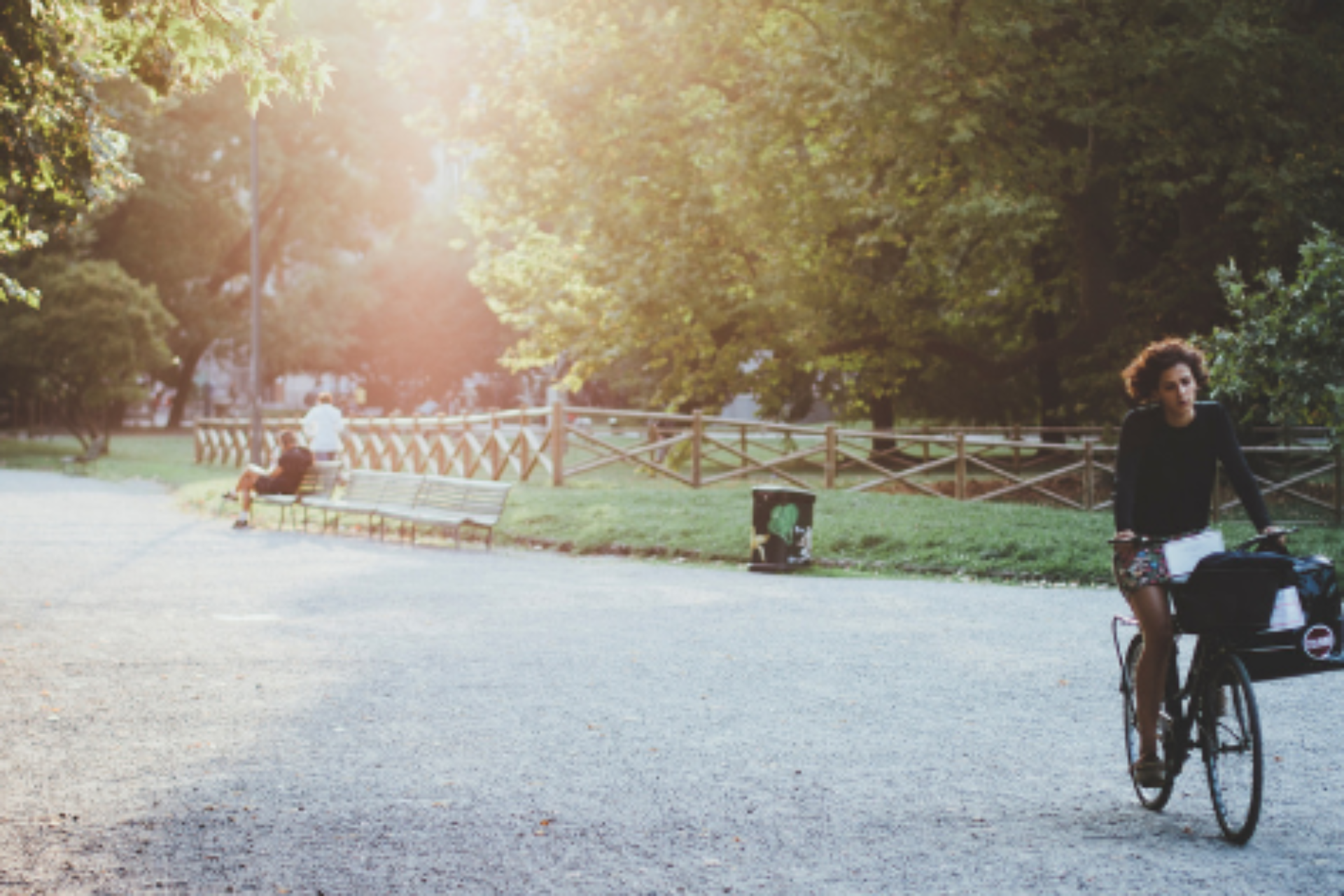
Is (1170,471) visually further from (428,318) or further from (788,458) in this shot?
(428,318)

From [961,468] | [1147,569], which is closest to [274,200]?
[961,468]

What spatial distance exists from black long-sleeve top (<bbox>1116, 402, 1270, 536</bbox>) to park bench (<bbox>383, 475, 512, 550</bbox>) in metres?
11.9

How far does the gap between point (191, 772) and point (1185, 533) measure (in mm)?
4165

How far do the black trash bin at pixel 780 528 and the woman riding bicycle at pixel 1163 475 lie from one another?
8.90 meters

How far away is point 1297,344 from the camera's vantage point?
14.1 m

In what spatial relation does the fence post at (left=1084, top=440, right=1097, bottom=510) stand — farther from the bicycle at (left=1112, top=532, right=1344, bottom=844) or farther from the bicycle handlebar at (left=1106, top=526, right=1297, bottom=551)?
the bicycle handlebar at (left=1106, top=526, right=1297, bottom=551)

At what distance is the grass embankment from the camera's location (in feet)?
46.9

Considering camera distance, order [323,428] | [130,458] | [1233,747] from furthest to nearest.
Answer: [130,458], [323,428], [1233,747]

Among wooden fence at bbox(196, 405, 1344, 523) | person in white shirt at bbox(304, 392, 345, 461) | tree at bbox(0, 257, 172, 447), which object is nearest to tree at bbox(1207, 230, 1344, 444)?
wooden fence at bbox(196, 405, 1344, 523)

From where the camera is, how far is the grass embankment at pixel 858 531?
14.3 m

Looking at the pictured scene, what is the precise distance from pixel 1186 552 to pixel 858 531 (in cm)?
1085

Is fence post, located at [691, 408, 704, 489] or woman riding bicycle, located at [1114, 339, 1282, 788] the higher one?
fence post, located at [691, 408, 704, 489]

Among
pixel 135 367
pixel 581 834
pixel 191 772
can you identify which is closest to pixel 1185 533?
pixel 581 834

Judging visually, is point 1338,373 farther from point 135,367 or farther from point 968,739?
point 135,367
